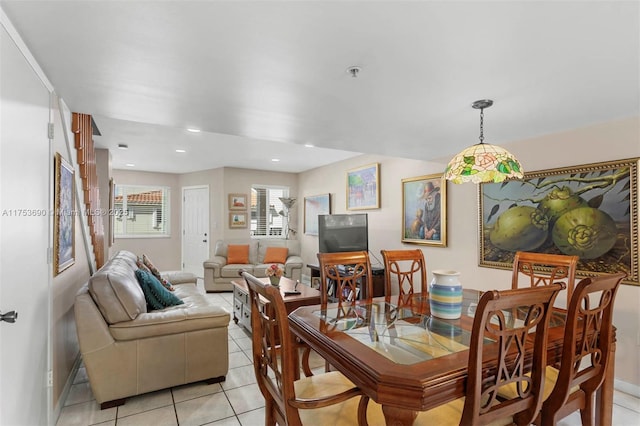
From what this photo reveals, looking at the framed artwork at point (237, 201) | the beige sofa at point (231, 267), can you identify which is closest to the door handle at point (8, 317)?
the beige sofa at point (231, 267)

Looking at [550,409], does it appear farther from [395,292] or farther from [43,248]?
[395,292]

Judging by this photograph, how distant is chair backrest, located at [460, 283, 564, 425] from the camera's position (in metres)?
1.16

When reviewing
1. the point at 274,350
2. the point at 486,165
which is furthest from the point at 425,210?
the point at 274,350

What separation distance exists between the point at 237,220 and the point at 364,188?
9.91ft

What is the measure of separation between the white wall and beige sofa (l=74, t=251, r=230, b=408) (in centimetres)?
274

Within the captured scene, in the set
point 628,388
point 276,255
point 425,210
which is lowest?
point 628,388

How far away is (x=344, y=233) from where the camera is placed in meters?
5.10

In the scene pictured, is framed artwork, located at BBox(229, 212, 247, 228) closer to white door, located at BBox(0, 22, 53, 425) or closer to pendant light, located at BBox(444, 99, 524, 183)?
white door, located at BBox(0, 22, 53, 425)

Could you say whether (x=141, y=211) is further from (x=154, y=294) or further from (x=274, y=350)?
(x=274, y=350)

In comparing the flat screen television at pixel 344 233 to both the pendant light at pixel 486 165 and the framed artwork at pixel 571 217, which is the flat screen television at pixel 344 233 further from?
the pendant light at pixel 486 165

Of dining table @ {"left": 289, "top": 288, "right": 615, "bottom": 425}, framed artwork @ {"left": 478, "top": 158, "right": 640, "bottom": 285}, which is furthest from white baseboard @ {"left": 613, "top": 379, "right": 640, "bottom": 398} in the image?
dining table @ {"left": 289, "top": 288, "right": 615, "bottom": 425}

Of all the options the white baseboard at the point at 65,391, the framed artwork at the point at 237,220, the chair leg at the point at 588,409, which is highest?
the framed artwork at the point at 237,220

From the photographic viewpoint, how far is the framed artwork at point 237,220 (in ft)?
22.7

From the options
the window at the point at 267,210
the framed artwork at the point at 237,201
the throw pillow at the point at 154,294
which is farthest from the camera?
the window at the point at 267,210
